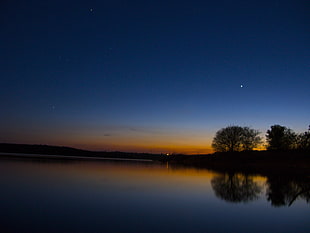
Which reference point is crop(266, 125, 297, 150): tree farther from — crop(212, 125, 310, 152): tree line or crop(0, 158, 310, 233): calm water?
crop(0, 158, 310, 233): calm water

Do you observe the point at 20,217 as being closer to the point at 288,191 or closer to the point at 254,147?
the point at 288,191

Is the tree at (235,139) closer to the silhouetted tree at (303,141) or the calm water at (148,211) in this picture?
the silhouetted tree at (303,141)

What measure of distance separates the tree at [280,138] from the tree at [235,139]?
4.17 m

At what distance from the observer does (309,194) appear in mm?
22641

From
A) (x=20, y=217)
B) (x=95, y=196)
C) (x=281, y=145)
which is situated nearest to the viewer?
(x=20, y=217)

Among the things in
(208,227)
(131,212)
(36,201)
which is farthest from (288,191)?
(36,201)

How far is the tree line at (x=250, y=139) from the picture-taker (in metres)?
81.4

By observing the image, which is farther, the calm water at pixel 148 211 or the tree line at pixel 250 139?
the tree line at pixel 250 139

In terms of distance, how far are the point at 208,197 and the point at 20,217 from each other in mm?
14393

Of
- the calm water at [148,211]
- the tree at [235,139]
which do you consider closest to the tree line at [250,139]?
the tree at [235,139]

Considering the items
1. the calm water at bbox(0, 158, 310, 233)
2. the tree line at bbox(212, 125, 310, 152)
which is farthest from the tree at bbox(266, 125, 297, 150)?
the calm water at bbox(0, 158, 310, 233)

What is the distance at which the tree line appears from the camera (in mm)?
81375

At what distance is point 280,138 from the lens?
268 feet

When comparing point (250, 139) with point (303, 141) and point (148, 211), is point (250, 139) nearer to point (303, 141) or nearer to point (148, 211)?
point (303, 141)
